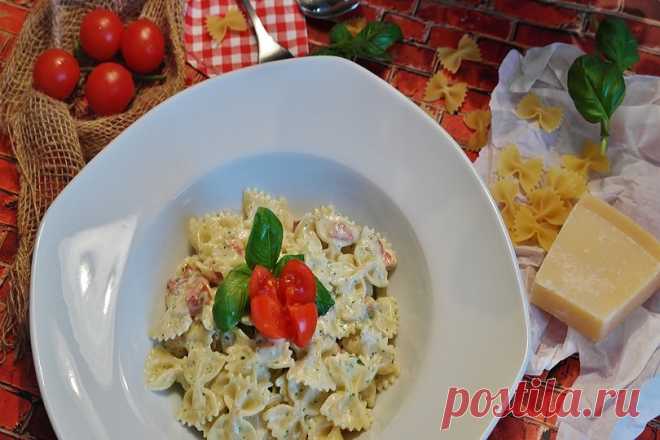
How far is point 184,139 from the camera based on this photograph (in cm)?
223

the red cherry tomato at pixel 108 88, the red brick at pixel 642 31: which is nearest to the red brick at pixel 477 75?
the red brick at pixel 642 31

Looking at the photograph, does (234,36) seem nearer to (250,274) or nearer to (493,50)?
(493,50)

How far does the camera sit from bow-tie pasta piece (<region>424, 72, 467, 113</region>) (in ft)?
8.57

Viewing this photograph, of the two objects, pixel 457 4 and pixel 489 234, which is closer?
pixel 489 234

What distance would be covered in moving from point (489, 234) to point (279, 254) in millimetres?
601

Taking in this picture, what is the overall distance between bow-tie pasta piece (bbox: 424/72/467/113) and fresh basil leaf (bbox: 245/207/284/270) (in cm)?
96

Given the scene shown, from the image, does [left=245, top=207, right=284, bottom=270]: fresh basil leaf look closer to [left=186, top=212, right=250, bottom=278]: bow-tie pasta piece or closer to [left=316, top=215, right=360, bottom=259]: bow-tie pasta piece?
[left=186, top=212, right=250, bottom=278]: bow-tie pasta piece

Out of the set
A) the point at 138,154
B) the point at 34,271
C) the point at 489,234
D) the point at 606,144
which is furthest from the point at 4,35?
the point at 606,144

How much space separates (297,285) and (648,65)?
1658 mm

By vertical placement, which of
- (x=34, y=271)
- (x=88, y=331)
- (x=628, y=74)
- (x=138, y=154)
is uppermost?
(x=628, y=74)

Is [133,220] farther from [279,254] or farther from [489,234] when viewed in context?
[489,234]

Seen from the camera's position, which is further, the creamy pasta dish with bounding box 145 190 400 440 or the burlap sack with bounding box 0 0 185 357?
the burlap sack with bounding box 0 0 185 357

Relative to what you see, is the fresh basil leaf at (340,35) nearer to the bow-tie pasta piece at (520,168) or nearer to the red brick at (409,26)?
the red brick at (409,26)

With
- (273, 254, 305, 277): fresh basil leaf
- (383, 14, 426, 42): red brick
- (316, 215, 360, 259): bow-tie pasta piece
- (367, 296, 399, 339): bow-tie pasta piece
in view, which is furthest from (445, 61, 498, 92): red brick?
(273, 254, 305, 277): fresh basil leaf
